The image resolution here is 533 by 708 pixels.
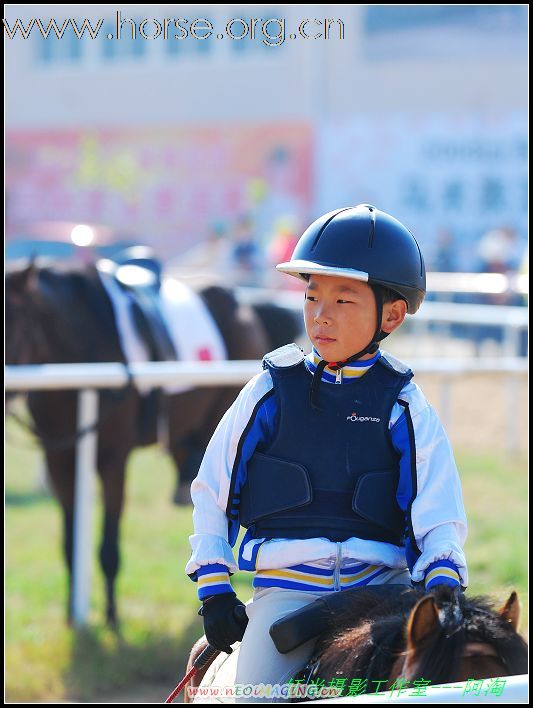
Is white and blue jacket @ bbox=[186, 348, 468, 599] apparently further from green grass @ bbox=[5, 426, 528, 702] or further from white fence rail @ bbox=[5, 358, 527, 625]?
white fence rail @ bbox=[5, 358, 527, 625]

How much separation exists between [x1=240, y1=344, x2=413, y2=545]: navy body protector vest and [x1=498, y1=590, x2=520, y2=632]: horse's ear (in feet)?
1.21

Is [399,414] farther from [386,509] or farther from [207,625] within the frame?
[207,625]

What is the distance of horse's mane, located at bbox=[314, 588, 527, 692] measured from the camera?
1.83 metres

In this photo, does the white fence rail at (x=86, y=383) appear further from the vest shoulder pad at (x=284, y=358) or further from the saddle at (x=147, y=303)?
the vest shoulder pad at (x=284, y=358)

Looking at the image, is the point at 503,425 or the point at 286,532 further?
the point at 503,425

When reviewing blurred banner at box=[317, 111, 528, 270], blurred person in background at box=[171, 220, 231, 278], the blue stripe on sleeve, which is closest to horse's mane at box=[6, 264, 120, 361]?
the blue stripe on sleeve

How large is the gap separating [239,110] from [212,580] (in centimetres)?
3459

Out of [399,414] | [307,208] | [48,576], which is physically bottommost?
[48,576]

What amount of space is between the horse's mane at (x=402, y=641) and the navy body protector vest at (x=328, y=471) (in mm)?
262

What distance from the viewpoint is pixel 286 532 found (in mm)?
2264

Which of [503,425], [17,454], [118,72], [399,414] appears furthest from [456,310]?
[118,72]

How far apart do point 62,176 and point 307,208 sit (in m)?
9.18

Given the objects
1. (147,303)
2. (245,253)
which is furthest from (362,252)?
(245,253)

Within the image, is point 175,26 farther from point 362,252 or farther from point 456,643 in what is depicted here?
point 456,643
